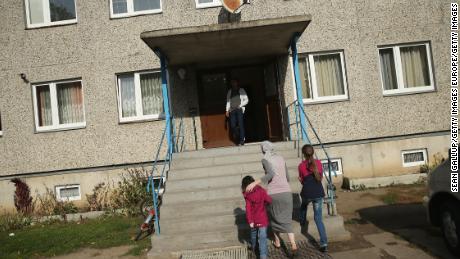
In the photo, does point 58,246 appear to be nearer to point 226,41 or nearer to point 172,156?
point 172,156

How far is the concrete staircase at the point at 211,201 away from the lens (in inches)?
229

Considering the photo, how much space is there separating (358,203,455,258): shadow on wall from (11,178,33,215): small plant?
8047mm

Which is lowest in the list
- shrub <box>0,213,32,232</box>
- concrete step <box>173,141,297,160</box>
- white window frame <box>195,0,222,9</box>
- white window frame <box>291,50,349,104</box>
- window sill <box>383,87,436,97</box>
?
shrub <box>0,213,32,232</box>

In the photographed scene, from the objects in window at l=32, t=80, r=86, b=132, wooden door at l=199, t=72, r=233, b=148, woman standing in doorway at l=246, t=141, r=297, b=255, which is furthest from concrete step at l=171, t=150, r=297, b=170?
window at l=32, t=80, r=86, b=132

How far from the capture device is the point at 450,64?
32.1 ft

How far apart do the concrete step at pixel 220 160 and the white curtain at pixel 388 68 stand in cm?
411

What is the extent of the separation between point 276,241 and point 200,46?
4.41 metres

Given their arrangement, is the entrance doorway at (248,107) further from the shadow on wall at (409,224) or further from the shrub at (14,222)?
the shrub at (14,222)

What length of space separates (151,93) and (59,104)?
2.54 metres

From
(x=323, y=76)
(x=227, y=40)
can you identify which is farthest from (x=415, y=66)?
(x=227, y=40)

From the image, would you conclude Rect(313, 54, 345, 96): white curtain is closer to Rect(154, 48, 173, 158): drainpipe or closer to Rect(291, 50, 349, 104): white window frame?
Rect(291, 50, 349, 104): white window frame

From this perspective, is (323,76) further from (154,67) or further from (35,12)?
(35,12)

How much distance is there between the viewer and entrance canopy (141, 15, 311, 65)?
22.5ft

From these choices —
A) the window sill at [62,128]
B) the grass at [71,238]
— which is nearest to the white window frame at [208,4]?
the window sill at [62,128]
